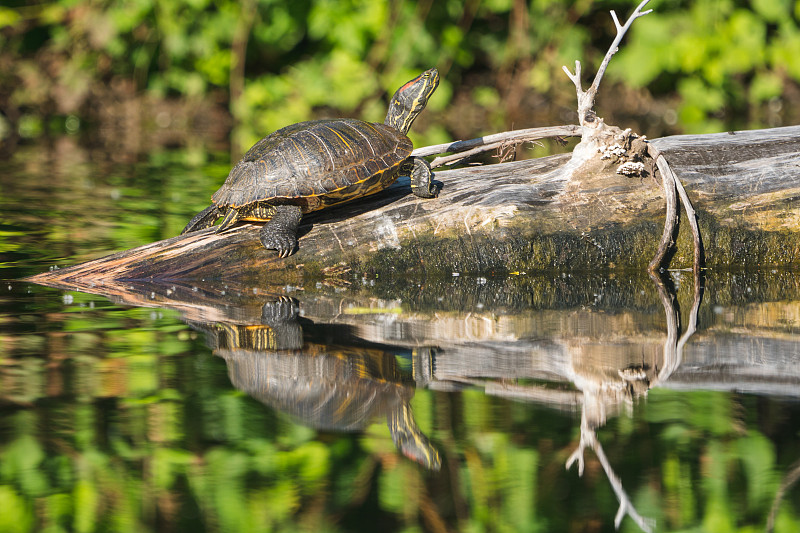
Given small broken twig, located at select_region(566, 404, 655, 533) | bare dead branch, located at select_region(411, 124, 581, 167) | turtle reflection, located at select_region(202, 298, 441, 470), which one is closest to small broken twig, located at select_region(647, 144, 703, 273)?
bare dead branch, located at select_region(411, 124, 581, 167)

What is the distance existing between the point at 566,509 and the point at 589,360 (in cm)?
105

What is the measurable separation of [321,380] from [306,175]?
171 cm

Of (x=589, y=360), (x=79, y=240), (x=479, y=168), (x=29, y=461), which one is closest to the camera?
(x=29, y=461)

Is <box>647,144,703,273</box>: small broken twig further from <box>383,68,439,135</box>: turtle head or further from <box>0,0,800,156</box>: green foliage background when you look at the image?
<box>0,0,800,156</box>: green foliage background

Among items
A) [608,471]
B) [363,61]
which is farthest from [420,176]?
[363,61]

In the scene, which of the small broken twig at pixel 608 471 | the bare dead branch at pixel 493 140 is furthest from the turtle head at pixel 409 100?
the small broken twig at pixel 608 471

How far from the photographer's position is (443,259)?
4445 millimetres

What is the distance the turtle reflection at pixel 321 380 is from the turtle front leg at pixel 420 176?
1.29 m

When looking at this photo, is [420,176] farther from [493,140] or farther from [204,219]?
[204,219]

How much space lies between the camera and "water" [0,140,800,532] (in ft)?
6.39

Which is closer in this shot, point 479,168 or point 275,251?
point 275,251

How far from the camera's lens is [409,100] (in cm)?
514

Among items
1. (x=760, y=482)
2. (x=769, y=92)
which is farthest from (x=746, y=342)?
(x=769, y=92)

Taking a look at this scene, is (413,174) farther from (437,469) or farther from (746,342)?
(437,469)
